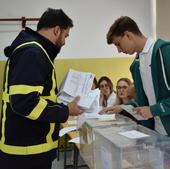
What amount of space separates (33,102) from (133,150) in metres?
0.50

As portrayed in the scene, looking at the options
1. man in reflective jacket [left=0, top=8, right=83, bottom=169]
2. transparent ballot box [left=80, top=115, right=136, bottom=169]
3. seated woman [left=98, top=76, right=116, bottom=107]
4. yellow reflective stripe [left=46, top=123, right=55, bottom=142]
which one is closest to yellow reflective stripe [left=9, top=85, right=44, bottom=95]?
man in reflective jacket [left=0, top=8, right=83, bottom=169]

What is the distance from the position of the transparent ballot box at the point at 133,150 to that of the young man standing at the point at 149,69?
0.69ft

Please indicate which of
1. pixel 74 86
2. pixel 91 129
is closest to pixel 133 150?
pixel 91 129

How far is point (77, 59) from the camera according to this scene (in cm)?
418

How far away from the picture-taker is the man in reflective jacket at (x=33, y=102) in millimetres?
1394

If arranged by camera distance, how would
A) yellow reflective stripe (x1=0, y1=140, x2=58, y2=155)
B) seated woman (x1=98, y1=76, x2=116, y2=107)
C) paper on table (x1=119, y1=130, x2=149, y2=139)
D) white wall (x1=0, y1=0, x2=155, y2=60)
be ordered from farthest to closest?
1. white wall (x1=0, y1=0, x2=155, y2=60)
2. seated woman (x1=98, y1=76, x2=116, y2=107)
3. yellow reflective stripe (x1=0, y1=140, x2=58, y2=155)
4. paper on table (x1=119, y1=130, x2=149, y2=139)

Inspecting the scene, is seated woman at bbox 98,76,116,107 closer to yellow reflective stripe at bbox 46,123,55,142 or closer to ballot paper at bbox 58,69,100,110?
ballot paper at bbox 58,69,100,110

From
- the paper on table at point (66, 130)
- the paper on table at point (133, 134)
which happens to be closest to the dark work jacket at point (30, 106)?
the paper on table at point (133, 134)

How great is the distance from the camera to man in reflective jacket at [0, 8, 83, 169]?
4.57ft

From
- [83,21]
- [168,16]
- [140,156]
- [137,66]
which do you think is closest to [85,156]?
[140,156]

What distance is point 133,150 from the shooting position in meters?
1.26

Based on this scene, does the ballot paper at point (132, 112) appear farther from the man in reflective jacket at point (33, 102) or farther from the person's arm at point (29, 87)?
the person's arm at point (29, 87)

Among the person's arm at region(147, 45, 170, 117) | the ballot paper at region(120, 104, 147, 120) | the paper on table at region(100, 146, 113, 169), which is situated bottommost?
the paper on table at region(100, 146, 113, 169)

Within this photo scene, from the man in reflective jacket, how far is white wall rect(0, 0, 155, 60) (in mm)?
2515
